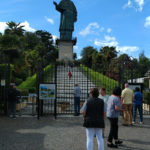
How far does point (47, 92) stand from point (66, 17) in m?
31.3

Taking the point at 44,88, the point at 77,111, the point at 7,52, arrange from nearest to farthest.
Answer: the point at 44,88, the point at 77,111, the point at 7,52

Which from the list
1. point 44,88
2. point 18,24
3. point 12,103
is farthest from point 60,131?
point 18,24

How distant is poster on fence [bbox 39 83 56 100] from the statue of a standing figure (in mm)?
30880

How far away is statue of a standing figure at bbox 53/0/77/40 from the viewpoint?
3984 centimetres

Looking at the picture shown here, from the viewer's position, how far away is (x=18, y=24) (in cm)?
4188

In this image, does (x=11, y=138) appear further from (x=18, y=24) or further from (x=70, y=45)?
(x=18, y=24)

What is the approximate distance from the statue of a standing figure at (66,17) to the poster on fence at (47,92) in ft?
101

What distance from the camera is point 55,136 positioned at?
22.7ft

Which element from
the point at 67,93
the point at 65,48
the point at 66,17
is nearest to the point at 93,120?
the point at 67,93

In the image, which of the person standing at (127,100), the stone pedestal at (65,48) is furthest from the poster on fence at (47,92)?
the stone pedestal at (65,48)

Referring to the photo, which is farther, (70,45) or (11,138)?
(70,45)

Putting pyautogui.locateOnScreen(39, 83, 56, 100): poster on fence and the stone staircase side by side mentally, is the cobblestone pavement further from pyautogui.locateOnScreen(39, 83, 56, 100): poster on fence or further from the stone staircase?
the stone staircase

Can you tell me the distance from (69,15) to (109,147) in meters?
36.4

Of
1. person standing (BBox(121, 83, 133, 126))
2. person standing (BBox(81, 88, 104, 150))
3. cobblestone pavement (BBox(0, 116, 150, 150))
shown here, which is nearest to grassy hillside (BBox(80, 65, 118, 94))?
person standing (BBox(121, 83, 133, 126))
